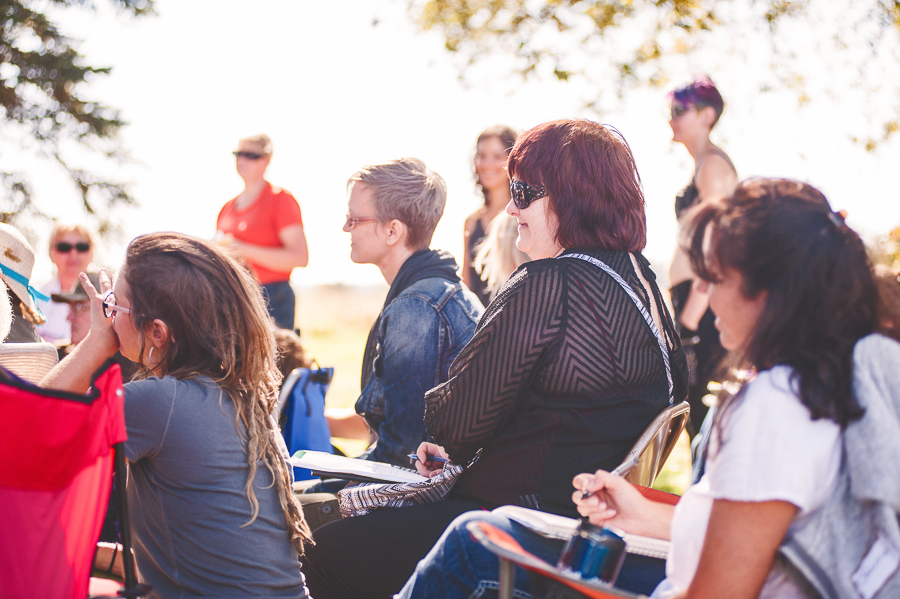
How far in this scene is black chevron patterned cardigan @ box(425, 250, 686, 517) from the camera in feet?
6.07

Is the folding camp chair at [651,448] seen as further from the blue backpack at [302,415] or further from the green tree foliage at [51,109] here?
the green tree foliage at [51,109]

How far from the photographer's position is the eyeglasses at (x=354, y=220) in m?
3.03

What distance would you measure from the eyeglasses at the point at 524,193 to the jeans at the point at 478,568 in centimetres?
96

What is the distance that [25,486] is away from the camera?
135 centimetres

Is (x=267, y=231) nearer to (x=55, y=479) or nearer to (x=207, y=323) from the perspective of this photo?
(x=207, y=323)

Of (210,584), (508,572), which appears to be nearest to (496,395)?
(508,572)

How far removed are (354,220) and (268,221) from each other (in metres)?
1.92

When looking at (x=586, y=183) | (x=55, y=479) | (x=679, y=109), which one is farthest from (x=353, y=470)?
(x=679, y=109)

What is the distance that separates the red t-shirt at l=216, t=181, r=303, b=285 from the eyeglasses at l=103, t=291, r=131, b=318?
2743 mm

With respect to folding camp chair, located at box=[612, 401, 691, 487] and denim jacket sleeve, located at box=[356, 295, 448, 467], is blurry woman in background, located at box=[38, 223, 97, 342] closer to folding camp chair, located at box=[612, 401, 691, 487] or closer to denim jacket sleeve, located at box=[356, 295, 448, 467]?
denim jacket sleeve, located at box=[356, 295, 448, 467]

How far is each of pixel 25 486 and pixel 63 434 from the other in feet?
0.39

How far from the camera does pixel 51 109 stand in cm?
1173

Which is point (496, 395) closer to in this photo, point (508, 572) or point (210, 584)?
point (508, 572)

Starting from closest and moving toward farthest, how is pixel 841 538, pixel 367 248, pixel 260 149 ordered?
1. pixel 841 538
2. pixel 367 248
3. pixel 260 149
